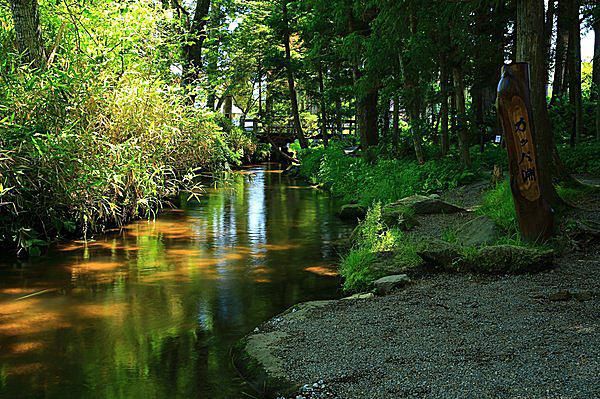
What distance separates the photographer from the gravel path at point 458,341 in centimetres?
430

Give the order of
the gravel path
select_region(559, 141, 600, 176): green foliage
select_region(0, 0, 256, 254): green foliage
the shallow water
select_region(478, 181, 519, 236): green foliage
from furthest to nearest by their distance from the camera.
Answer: select_region(559, 141, 600, 176): green foliage → select_region(0, 0, 256, 254): green foliage → select_region(478, 181, 519, 236): green foliage → the shallow water → the gravel path

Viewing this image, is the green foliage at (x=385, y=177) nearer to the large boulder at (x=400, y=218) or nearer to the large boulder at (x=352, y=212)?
the large boulder at (x=352, y=212)

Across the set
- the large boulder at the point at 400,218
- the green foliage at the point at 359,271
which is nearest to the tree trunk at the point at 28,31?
the large boulder at the point at 400,218

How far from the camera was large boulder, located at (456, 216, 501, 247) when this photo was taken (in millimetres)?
8109

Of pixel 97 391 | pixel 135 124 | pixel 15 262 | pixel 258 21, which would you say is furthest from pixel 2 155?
pixel 258 21

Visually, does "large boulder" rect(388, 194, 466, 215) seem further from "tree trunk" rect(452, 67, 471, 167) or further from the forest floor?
the forest floor

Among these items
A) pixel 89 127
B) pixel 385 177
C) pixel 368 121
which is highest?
pixel 368 121

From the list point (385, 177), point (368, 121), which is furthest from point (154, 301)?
point (368, 121)

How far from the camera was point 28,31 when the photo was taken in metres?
11.5

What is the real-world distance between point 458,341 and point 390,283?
81.0 inches

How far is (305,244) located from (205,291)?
3357mm

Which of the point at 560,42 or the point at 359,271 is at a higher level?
the point at 560,42

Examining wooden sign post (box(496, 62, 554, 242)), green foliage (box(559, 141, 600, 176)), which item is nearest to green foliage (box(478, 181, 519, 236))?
wooden sign post (box(496, 62, 554, 242))

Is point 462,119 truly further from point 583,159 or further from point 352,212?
point 583,159
